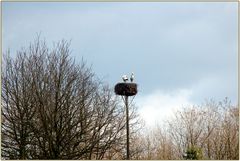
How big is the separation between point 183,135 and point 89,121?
8531mm

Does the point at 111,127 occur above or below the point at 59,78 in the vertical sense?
below

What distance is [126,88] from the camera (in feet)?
37.1

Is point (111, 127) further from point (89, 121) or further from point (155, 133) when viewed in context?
point (155, 133)

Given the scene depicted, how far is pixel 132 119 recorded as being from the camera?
13711 mm

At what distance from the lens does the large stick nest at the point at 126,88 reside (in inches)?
443

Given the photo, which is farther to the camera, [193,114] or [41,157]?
[193,114]

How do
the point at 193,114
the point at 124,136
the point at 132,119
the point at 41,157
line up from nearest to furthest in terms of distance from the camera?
the point at 41,157 → the point at 124,136 → the point at 132,119 → the point at 193,114

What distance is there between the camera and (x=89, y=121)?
38.3ft

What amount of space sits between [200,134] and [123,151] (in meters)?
6.26

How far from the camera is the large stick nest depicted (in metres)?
11.3

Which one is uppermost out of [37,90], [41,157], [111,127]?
[37,90]

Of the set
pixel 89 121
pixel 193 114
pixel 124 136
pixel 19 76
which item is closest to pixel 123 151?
pixel 124 136

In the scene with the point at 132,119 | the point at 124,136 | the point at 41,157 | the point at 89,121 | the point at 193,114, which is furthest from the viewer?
the point at 193,114

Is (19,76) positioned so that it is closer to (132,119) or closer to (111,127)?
(111,127)
